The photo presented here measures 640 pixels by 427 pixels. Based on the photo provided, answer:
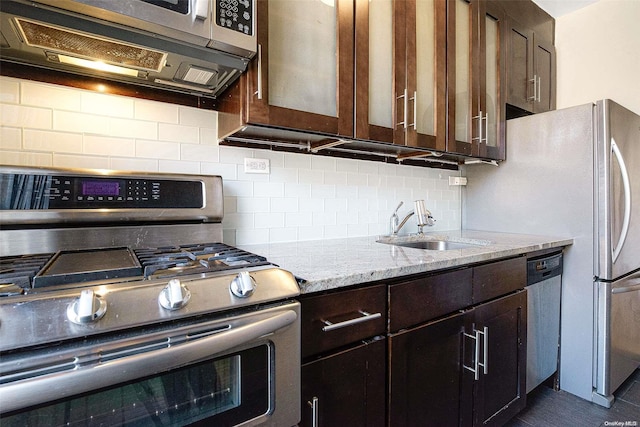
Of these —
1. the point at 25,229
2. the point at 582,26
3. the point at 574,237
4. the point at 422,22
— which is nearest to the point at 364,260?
the point at 25,229

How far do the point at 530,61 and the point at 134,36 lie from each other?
8.32 ft

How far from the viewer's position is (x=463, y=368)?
126cm

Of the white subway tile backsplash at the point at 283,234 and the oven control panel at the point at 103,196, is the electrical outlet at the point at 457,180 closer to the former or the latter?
the white subway tile backsplash at the point at 283,234

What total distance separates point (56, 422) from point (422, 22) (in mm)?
1962

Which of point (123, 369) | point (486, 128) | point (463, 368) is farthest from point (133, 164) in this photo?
point (486, 128)

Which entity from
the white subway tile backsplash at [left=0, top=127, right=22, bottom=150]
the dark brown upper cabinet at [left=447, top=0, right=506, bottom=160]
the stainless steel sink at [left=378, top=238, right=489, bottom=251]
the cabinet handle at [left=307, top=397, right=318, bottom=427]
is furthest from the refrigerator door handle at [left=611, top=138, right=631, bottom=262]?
the white subway tile backsplash at [left=0, top=127, right=22, bottom=150]

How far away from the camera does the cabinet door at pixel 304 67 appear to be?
1.13 m

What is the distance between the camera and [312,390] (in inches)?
34.3

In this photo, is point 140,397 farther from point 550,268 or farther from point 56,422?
point 550,268

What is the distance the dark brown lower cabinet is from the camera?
1071 millimetres

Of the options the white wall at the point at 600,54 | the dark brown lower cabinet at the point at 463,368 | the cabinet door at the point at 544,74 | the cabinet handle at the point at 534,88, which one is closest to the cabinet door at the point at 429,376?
the dark brown lower cabinet at the point at 463,368

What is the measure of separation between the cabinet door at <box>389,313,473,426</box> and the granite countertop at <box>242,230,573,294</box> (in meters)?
0.23

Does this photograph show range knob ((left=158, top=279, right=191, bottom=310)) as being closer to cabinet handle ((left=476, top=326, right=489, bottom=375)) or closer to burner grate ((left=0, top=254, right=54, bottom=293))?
burner grate ((left=0, top=254, right=54, bottom=293))

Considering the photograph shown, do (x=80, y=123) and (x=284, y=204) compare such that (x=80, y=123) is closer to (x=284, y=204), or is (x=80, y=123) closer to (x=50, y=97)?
(x=50, y=97)
